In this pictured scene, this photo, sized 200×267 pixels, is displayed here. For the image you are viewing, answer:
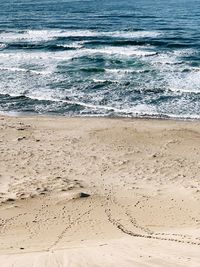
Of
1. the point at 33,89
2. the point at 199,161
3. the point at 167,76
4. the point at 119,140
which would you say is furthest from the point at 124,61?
the point at 199,161

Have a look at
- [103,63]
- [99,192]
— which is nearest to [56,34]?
[103,63]

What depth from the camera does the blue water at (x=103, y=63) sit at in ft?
89.1

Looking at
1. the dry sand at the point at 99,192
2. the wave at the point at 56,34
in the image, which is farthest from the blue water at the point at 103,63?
the dry sand at the point at 99,192

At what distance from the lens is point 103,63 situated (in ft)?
119

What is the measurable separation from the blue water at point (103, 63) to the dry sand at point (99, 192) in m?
3.01

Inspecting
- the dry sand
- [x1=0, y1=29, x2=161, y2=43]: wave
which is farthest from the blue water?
the dry sand

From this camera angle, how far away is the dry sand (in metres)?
11.0

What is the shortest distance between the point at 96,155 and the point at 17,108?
878 cm

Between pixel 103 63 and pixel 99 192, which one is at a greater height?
pixel 103 63

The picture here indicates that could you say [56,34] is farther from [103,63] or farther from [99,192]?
[99,192]

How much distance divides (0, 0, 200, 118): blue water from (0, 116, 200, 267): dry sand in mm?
3010

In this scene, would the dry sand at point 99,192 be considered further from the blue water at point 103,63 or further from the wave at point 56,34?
the wave at point 56,34

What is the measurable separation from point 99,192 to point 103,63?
69.2 feet

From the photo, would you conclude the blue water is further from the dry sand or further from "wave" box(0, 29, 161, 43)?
the dry sand
